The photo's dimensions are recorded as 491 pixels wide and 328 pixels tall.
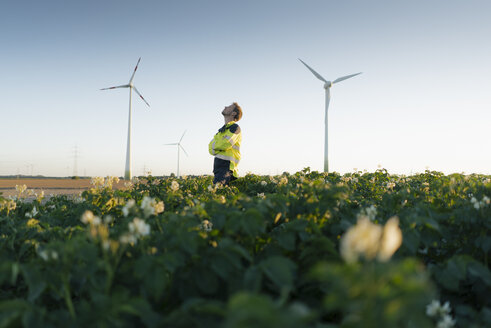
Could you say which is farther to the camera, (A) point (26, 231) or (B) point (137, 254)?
(A) point (26, 231)

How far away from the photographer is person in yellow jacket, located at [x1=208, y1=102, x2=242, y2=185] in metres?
9.64

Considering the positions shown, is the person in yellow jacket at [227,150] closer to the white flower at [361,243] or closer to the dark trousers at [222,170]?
the dark trousers at [222,170]

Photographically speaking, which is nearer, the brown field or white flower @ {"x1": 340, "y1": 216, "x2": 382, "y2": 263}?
white flower @ {"x1": 340, "y1": 216, "x2": 382, "y2": 263}

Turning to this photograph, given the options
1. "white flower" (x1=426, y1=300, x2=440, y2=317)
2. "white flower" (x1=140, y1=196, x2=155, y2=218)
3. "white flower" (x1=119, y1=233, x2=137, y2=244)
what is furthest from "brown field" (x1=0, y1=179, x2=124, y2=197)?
"white flower" (x1=426, y1=300, x2=440, y2=317)

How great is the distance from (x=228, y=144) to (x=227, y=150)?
238 mm

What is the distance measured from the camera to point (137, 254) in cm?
274

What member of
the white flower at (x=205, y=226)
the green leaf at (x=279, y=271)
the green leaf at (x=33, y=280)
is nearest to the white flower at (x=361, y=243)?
the green leaf at (x=279, y=271)

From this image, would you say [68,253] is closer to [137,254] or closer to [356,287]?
[137,254]

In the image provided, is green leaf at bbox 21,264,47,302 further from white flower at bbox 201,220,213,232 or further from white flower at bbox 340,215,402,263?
white flower at bbox 340,215,402,263

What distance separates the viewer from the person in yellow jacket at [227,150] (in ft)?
31.6

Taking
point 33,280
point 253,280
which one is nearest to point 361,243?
point 253,280

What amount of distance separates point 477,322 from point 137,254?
2668 millimetres

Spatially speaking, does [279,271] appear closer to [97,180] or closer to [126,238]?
[126,238]

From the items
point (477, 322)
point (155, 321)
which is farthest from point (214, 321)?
point (477, 322)
